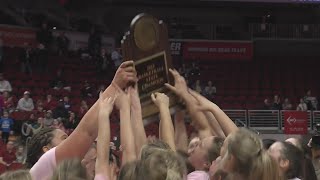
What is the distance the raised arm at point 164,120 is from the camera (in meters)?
3.37

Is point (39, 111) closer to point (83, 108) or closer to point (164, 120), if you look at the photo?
point (83, 108)

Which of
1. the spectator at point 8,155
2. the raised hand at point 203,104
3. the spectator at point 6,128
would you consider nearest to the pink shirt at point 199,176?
the raised hand at point 203,104

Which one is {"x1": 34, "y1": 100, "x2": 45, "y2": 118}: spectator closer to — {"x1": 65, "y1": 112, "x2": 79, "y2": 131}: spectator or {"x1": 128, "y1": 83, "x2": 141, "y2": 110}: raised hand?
{"x1": 65, "y1": 112, "x2": 79, "y2": 131}: spectator

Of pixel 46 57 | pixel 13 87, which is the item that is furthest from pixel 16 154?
pixel 46 57

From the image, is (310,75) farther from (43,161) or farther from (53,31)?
(43,161)

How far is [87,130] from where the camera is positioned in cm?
312

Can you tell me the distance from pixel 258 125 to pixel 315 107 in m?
2.43

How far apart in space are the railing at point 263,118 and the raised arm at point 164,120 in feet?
45.4

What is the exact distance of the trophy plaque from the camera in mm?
3668

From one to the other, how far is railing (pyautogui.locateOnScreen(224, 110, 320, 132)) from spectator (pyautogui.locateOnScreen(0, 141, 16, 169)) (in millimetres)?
7292

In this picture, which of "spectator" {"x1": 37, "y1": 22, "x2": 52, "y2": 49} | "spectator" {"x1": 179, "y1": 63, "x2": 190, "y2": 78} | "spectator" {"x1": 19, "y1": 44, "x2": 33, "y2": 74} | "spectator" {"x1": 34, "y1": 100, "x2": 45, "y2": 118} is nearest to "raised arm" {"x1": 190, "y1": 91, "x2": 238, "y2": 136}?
"spectator" {"x1": 34, "y1": 100, "x2": 45, "y2": 118}

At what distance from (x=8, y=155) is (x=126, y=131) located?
9.71m

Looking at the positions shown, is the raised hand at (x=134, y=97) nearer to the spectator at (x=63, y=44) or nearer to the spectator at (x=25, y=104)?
the spectator at (x=25, y=104)

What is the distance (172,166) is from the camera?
2383 millimetres
